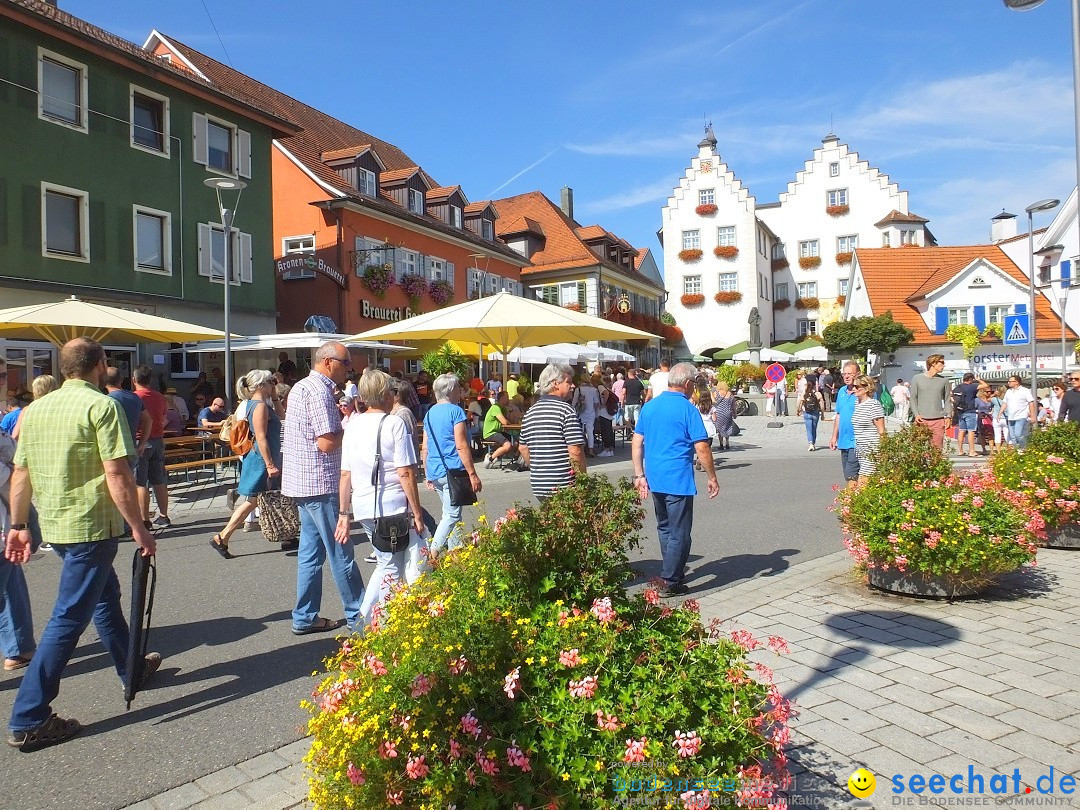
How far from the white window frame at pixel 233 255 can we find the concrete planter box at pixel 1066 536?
62.4 feet

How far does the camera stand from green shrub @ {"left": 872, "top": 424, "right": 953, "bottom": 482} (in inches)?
246

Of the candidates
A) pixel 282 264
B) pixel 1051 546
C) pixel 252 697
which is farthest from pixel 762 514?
pixel 282 264

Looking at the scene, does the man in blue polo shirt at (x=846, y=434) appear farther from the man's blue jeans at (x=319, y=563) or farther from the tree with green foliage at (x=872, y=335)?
the tree with green foliage at (x=872, y=335)

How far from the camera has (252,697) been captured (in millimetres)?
4363

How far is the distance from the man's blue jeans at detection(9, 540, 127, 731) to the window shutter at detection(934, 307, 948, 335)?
42.4 meters

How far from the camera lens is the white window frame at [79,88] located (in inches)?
688

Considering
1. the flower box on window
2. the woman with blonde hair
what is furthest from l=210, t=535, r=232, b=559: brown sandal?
the flower box on window

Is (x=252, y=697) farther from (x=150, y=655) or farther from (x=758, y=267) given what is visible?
(x=758, y=267)

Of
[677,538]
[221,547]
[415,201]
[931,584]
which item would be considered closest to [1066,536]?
[931,584]

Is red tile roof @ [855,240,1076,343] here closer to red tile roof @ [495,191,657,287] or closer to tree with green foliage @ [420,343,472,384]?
red tile roof @ [495,191,657,287]

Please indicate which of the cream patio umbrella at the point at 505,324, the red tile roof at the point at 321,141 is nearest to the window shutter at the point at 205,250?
the red tile roof at the point at 321,141

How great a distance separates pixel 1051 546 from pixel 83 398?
7776mm

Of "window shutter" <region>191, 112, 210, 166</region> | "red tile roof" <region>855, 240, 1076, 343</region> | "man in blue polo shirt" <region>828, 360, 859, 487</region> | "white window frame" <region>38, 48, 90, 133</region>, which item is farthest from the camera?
"red tile roof" <region>855, 240, 1076, 343</region>

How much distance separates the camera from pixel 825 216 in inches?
2115
